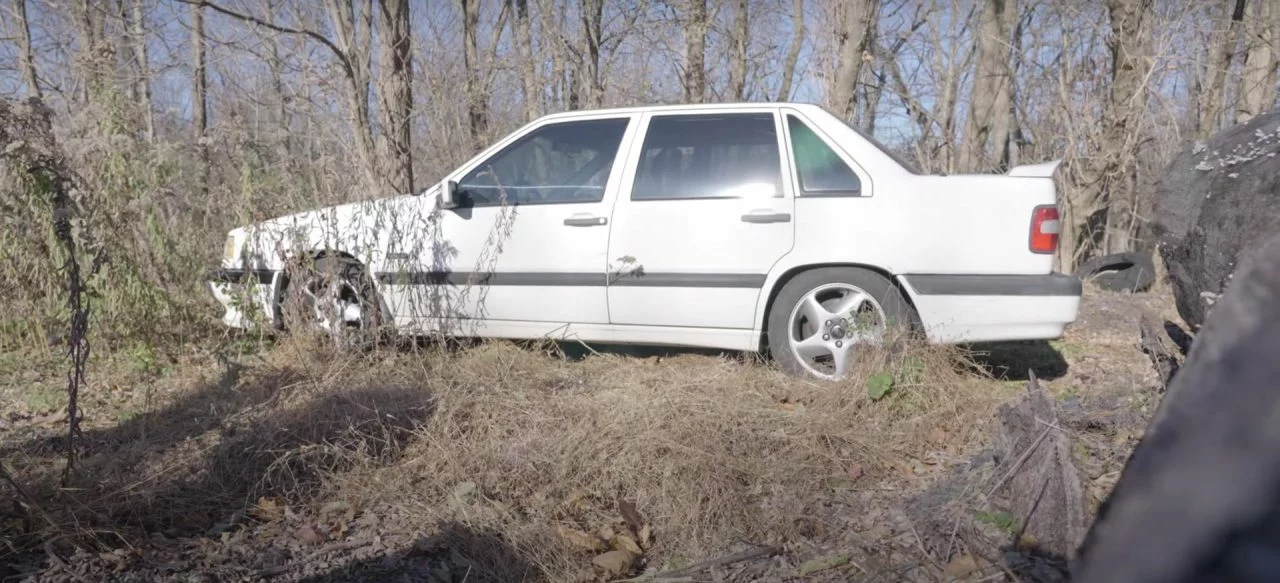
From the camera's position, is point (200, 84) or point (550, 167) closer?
point (550, 167)

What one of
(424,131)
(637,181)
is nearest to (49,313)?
(637,181)

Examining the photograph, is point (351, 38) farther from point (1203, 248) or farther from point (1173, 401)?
point (1173, 401)

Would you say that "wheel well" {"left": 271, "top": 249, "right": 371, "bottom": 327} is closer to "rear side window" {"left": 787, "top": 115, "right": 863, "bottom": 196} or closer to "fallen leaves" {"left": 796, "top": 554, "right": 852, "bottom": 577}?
"rear side window" {"left": 787, "top": 115, "right": 863, "bottom": 196}

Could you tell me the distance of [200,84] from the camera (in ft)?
33.1

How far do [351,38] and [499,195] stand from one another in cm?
352

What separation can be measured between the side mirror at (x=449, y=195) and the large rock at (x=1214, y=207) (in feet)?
11.1

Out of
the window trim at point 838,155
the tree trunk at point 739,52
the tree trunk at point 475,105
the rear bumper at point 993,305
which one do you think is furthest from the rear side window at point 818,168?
the tree trunk at point 739,52

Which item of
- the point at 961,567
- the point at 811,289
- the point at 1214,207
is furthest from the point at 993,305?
the point at 961,567

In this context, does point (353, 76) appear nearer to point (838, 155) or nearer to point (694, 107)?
point (694, 107)

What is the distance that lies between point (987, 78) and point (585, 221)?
7.85 meters

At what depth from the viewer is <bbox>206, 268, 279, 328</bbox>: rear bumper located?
15.8 feet

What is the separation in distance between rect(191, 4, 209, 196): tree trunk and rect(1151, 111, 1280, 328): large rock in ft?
16.4

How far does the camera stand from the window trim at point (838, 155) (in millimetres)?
4250

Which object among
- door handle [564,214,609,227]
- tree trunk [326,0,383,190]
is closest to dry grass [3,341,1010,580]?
door handle [564,214,609,227]
